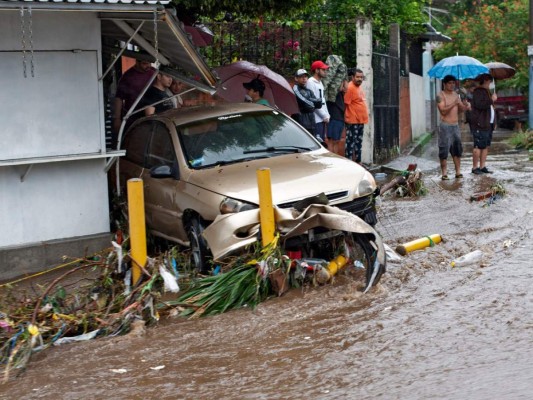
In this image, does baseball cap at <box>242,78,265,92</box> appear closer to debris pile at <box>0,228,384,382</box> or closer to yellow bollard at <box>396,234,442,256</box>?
yellow bollard at <box>396,234,442,256</box>

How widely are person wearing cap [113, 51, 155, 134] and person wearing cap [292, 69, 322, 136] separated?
8.38ft

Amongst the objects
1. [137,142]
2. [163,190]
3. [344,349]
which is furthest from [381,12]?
[344,349]

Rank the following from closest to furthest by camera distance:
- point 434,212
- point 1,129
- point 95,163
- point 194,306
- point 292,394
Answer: point 292,394 → point 194,306 → point 1,129 → point 95,163 → point 434,212

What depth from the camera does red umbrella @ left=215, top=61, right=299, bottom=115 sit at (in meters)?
13.3

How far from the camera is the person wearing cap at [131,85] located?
40.5ft

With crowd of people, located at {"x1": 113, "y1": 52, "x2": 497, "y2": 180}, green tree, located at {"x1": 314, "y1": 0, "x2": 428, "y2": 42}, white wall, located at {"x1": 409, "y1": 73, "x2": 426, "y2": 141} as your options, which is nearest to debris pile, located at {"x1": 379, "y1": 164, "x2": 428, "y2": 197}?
crowd of people, located at {"x1": 113, "y1": 52, "x2": 497, "y2": 180}

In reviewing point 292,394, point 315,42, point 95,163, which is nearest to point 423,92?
point 315,42

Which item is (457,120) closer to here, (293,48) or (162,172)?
(293,48)

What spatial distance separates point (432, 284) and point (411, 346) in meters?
1.73

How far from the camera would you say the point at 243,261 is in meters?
8.06

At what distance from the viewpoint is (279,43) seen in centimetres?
1634

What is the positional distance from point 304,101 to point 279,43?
8.22ft

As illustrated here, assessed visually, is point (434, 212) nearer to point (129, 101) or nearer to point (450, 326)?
point (129, 101)

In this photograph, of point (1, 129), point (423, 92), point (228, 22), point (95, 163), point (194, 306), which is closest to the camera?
point (194, 306)
